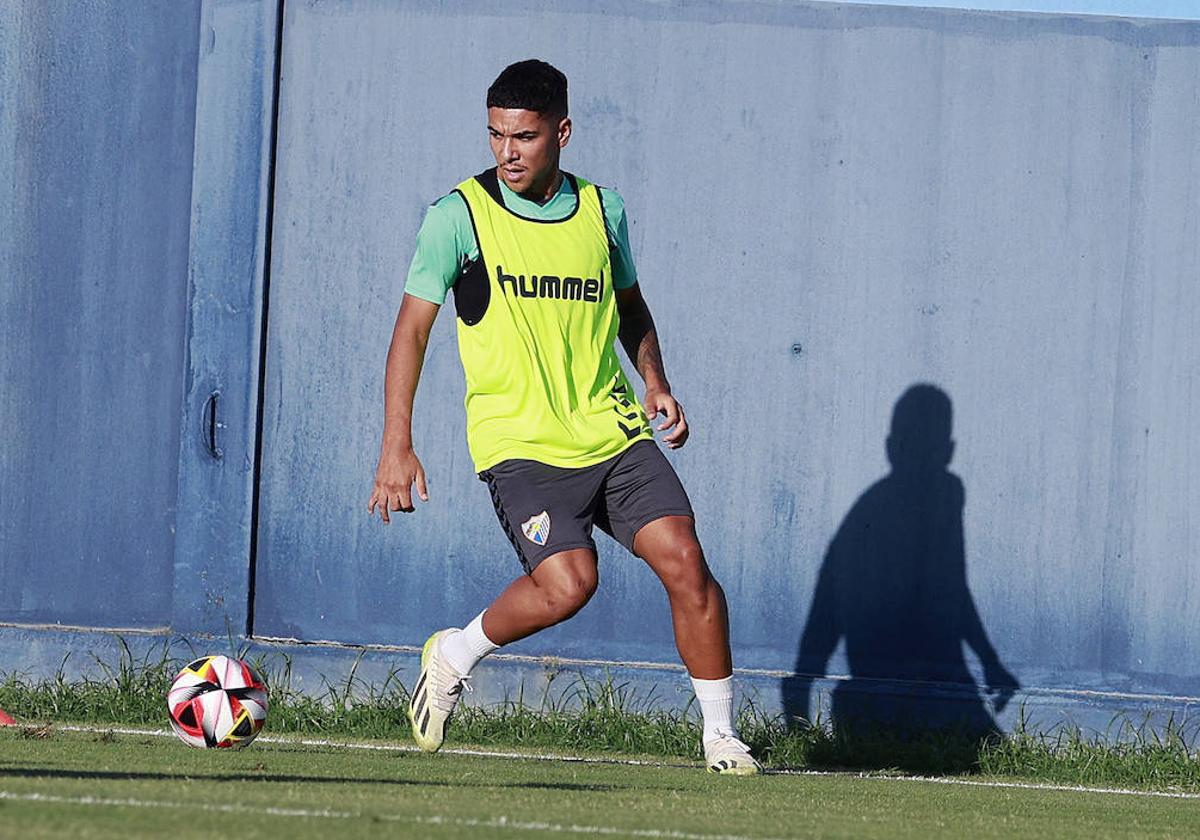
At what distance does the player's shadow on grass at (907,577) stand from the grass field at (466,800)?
839mm

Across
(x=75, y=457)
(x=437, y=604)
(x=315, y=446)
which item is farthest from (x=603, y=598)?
(x=75, y=457)

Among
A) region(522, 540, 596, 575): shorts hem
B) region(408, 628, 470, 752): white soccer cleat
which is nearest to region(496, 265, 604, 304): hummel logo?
region(522, 540, 596, 575): shorts hem

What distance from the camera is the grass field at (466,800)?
3281 mm

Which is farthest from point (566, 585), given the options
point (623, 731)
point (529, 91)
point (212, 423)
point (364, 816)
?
point (212, 423)

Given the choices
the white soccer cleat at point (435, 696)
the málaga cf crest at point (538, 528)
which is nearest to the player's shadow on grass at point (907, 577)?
the white soccer cleat at point (435, 696)

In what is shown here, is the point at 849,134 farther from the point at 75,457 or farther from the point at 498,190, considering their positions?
the point at 75,457

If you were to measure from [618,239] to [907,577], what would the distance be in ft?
6.71

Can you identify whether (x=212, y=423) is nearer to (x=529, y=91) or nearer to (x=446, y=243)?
(x=446, y=243)

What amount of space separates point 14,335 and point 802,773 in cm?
358

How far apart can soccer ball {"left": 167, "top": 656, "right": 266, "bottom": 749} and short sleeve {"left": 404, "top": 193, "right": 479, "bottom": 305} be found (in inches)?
48.5

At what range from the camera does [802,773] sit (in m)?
5.78

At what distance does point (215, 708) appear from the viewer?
5.13 meters

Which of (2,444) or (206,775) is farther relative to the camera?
(2,444)

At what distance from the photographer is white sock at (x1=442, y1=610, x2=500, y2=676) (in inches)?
210
